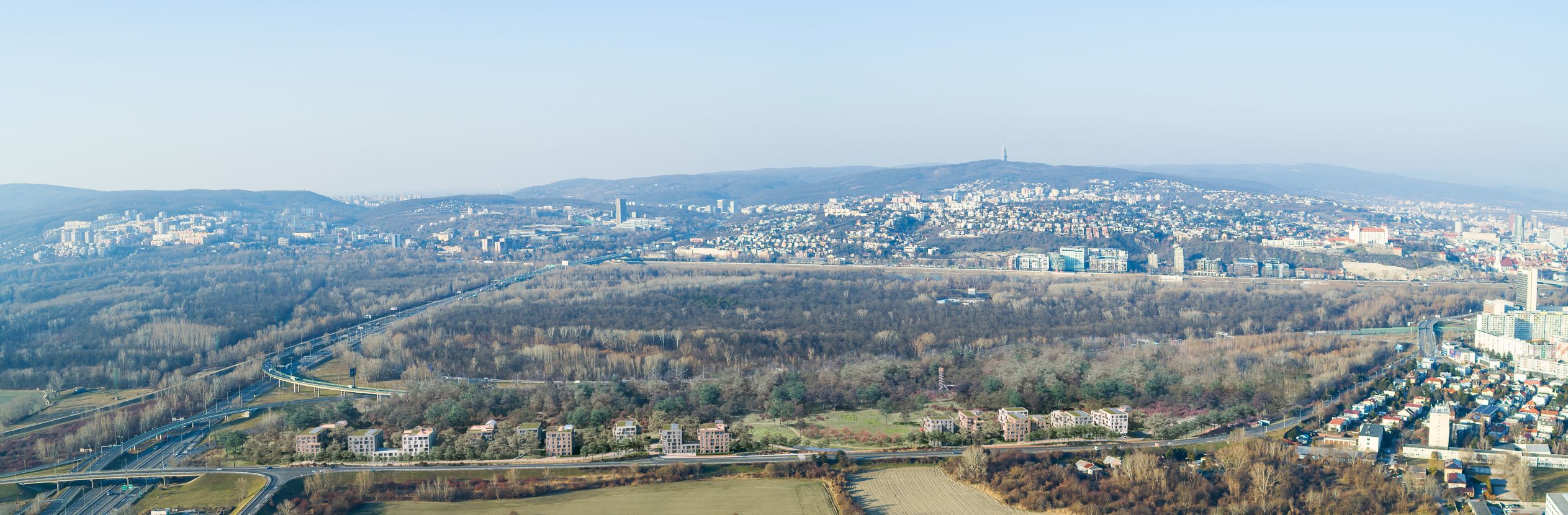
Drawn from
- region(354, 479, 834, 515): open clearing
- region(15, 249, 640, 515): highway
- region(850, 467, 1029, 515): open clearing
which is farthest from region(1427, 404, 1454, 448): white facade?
Answer: region(15, 249, 640, 515): highway

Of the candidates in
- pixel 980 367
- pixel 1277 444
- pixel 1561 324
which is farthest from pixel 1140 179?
pixel 1277 444

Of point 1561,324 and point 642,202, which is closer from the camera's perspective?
point 1561,324

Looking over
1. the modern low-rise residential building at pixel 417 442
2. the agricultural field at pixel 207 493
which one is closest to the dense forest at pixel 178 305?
the agricultural field at pixel 207 493

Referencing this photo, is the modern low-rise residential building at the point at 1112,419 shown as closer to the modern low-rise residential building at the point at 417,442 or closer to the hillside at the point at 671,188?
the modern low-rise residential building at the point at 417,442

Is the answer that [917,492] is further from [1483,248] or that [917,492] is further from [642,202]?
[642,202]

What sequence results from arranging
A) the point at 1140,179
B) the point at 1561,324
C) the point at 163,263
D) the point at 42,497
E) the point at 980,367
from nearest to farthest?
the point at 42,497 → the point at 980,367 → the point at 1561,324 → the point at 163,263 → the point at 1140,179

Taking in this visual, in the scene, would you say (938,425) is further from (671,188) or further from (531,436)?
(671,188)

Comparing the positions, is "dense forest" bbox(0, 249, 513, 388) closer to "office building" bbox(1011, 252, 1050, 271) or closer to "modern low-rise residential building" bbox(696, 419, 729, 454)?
"modern low-rise residential building" bbox(696, 419, 729, 454)
